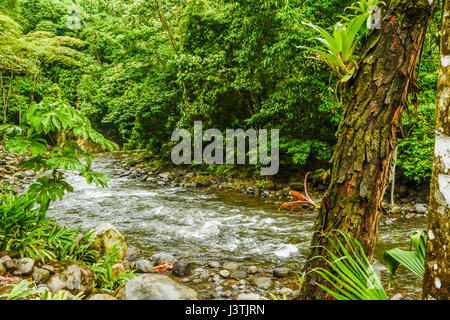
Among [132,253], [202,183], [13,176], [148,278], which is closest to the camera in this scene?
[148,278]

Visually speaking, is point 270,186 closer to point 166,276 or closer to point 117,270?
point 117,270

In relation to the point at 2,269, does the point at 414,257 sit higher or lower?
higher

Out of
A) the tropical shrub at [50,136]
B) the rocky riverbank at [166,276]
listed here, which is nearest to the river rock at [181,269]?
the rocky riverbank at [166,276]

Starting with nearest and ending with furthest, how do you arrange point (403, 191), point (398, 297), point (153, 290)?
point (153, 290)
point (398, 297)
point (403, 191)

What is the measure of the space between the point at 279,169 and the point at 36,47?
13.0 metres

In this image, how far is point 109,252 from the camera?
13.5 feet

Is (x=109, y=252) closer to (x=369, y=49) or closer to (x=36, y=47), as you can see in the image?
(x=369, y=49)

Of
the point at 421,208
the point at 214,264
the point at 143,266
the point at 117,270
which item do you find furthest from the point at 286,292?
the point at 421,208

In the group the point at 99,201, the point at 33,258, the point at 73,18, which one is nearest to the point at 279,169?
the point at 99,201

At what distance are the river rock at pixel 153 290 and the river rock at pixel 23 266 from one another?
4.07 feet

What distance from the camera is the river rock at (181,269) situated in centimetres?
402

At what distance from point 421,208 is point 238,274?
5162mm

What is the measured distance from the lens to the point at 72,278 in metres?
3.11

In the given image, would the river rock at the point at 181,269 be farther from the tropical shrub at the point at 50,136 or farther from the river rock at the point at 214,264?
the tropical shrub at the point at 50,136
